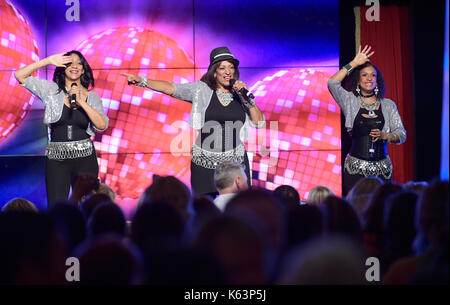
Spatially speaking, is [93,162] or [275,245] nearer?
[275,245]

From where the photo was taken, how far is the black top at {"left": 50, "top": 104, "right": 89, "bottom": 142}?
3834 mm

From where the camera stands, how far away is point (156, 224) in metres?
1.48

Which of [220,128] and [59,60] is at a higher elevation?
[59,60]

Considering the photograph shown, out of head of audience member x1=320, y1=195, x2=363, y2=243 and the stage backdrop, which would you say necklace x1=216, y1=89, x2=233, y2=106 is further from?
head of audience member x1=320, y1=195, x2=363, y2=243

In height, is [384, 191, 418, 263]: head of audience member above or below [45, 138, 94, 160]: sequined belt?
below

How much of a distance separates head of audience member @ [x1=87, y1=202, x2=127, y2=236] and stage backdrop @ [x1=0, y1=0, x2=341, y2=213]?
3.42 metres

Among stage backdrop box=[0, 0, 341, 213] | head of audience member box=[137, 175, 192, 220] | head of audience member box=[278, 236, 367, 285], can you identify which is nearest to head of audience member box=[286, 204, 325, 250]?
head of audience member box=[137, 175, 192, 220]

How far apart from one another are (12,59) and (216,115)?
2.42 m

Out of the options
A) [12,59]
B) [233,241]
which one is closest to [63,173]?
[12,59]

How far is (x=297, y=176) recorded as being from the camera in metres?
5.21

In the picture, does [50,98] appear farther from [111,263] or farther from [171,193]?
[111,263]


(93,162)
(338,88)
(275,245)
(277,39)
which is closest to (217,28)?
(277,39)
